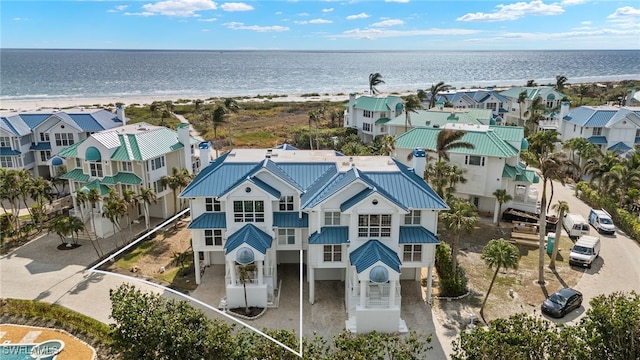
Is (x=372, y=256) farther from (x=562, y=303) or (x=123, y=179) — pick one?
(x=123, y=179)

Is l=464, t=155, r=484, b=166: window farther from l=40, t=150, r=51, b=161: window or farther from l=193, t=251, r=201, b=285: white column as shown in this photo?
l=40, t=150, r=51, b=161: window

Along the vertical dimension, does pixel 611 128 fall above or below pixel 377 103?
below

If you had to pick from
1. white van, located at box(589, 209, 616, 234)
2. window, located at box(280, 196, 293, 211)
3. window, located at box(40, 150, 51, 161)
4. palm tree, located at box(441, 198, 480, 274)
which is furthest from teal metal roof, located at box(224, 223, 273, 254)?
window, located at box(40, 150, 51, 161)

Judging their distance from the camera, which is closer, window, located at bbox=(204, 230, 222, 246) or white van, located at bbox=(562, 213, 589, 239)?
window, located at bbox=(204, 230, 222, 246)

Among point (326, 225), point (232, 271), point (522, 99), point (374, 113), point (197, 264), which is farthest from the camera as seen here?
point (522, 99)

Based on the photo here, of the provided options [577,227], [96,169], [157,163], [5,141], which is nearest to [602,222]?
[577,227]
